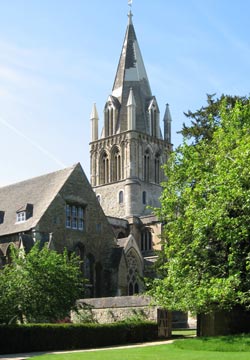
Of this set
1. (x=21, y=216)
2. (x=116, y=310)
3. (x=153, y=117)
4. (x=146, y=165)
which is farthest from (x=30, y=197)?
(x=153, y=117)

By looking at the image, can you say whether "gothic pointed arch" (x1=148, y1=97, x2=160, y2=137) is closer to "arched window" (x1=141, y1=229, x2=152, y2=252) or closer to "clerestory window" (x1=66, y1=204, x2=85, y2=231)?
"arched window" (x1=141, y1=229, x2=152, y2=252)

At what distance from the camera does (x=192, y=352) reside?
2381 cm

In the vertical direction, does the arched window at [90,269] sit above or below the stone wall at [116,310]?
above

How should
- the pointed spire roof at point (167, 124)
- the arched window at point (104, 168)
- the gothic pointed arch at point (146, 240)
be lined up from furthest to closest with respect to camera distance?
the pointed spire roof at point (167, 124) < the arched window at point (104, 168) < the gothic pointed arch at point (146, 240)

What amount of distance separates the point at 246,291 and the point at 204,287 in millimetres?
1826

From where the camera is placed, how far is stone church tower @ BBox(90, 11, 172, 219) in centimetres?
8544

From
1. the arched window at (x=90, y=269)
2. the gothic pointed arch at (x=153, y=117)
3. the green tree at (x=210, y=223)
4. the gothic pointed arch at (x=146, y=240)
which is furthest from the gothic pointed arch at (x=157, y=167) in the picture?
the green tree at (x=210, y=223)

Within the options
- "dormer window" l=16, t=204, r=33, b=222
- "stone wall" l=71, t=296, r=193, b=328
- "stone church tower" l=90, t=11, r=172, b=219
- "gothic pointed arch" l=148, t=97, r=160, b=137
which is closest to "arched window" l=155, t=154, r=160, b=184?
"stone church tower" l=90, t=11, r=172, b=219

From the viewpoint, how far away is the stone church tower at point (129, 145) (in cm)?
8544

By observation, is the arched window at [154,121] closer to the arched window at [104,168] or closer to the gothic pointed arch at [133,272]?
the arched window at [104,168]

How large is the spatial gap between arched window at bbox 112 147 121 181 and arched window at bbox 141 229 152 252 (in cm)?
1480

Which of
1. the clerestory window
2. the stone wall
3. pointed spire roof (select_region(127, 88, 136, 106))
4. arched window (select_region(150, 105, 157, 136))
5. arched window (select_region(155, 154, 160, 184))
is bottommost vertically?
the stone wall

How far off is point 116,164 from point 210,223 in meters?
59.6

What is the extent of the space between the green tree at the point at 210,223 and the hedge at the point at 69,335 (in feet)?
8.37
